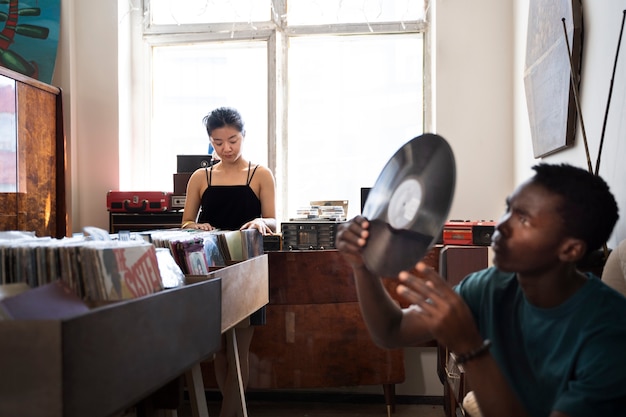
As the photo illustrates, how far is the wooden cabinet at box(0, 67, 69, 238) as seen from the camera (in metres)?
3.22

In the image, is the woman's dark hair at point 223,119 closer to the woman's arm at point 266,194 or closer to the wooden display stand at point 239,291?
the woman's arm at point 266,194

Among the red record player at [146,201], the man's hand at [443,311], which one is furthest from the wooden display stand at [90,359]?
the red record player at [146,201]

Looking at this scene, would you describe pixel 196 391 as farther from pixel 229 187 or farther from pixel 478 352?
pixel 229 187

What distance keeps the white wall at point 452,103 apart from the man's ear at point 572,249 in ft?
7.04

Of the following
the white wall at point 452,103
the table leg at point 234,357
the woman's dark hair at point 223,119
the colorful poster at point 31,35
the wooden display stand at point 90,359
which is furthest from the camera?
the colorful poster at point 31,35

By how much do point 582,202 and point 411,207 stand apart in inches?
12.4

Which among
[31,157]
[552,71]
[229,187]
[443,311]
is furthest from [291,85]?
[443,311]

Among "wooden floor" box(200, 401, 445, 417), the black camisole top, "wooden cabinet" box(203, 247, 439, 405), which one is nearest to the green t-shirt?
the black camisole top

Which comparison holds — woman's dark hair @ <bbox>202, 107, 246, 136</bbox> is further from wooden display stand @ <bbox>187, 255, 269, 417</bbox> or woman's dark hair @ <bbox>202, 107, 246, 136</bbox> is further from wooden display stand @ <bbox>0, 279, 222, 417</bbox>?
wooden display stand @ <bbox>0, 279, 222, 417</bbox>

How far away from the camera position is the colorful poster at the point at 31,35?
381 centimetres

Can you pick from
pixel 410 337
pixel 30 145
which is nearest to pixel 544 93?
pixel 410 337

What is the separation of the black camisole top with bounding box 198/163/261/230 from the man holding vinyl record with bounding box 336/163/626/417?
1.72 metres

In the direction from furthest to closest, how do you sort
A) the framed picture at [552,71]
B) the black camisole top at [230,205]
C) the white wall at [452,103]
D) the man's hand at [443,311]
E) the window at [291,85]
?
the window at [291,85] < the white wall at [452,103] < the black camisole top at [230,205] < the framed picture at [552,71] < the man's hand at [443,311]

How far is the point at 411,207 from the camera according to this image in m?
1.09
